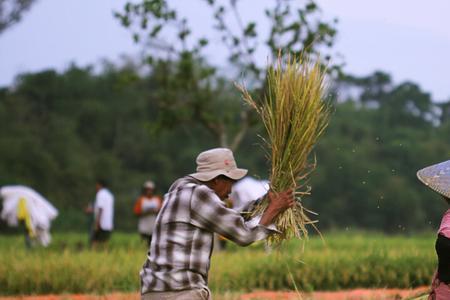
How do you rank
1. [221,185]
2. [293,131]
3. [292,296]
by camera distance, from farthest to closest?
[292,296]
[293,131]
[221,185]

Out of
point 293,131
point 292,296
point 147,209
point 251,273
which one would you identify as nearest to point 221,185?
point 293,131

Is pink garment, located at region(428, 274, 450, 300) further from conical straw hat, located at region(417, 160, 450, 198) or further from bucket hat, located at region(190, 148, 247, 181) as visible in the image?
bucket hat, located at region(190, 148, 247, 181)

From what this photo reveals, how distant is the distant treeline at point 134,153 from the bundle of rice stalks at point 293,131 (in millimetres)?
36633

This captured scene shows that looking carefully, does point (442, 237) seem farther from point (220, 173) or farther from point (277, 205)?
point (220, 173)

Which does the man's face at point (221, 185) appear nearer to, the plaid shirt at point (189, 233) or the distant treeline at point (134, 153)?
the plaid shirt at point (189, 233)

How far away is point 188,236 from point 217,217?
18cm

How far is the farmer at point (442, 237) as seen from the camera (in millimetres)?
5289

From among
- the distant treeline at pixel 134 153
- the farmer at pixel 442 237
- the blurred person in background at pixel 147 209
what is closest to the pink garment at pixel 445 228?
the farmer at pixel 442 237

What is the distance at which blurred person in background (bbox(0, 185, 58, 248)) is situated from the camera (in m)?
20.0

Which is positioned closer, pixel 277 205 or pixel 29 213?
pixel 277 205

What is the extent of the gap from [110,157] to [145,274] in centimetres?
4156

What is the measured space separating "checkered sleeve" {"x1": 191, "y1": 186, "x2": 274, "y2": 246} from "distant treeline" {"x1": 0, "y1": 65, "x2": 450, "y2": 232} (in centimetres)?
3702

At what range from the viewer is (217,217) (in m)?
5.35

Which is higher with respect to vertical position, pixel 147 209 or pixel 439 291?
pixel 439 291
